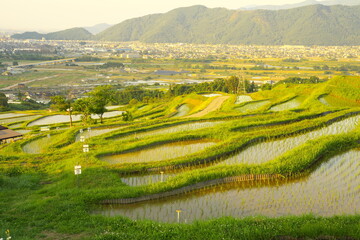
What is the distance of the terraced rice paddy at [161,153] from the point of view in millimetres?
19453

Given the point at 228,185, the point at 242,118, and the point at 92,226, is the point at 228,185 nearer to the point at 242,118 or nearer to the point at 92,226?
the point at 92,226

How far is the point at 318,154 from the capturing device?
1806cm

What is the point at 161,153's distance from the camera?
2058 cm

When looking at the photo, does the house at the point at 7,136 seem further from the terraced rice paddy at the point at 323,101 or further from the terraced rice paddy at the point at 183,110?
the terraced rice paddy at the point at 323,101

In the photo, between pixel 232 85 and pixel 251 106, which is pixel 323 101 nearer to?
pixel 251 106

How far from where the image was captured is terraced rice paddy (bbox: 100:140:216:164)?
19.5 m

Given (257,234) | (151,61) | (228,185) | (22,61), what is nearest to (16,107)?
(228,185)

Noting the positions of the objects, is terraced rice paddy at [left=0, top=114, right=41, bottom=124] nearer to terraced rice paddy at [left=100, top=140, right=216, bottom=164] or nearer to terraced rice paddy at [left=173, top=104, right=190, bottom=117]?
terraced rice paddy at [left=173, top=104, right=190, bottom=117]

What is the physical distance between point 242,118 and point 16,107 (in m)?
51.4

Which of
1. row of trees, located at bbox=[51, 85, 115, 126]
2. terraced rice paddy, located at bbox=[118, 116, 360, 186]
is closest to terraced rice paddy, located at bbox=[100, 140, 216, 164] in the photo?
terraced rice paddy, located at bbox=[118, 116, 360, 186]

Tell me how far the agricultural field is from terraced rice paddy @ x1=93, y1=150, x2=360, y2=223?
4 cm

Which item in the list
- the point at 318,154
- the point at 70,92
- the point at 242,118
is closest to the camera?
the point at 318,154

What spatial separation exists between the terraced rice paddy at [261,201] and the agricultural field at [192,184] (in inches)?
1.5

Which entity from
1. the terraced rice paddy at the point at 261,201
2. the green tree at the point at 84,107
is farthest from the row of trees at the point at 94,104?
the terraced rice paddy at the point at 261,201
